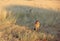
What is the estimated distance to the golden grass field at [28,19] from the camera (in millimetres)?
7746

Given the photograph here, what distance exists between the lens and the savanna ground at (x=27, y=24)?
7.70 metres

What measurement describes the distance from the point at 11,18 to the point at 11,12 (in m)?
0.74

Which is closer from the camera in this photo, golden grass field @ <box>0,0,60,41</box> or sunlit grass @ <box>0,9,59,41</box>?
sunlit grass @ <box>0,9,59,41</box>

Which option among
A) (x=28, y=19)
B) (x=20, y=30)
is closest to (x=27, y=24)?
(x=28, y=19)

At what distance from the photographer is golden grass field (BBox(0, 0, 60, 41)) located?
305 inches

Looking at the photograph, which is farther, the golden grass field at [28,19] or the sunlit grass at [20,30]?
the golden grass field at [28,19]

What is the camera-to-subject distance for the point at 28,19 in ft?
31.4

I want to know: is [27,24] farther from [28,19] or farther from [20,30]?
[20,30]

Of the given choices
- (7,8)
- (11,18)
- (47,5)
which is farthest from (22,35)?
(47,5)

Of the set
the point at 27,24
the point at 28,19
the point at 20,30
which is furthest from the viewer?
the point at 28,19

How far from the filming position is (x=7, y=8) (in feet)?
35.1

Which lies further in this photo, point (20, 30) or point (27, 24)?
point (27, 24)

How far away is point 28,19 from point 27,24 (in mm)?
633

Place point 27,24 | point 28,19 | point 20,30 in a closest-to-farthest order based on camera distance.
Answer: point 20,30 → point 27,24 → point 28,19
